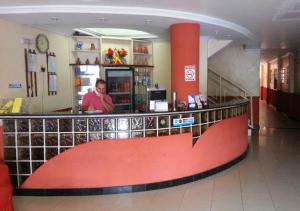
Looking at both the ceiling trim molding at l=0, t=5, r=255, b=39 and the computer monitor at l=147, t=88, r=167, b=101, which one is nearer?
the ceiling trim molding at l=0, t=5, r=255, b=39

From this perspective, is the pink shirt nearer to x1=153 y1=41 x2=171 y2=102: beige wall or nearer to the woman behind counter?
the woman behind counter

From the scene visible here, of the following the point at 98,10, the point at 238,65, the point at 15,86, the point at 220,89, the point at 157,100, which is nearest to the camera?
the point at 98,10

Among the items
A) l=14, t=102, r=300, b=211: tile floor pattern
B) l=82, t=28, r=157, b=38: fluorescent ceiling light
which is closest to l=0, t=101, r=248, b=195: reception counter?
l=14, t=102, r=300, b=211: tile floor pattern

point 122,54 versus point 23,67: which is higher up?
point 122,54

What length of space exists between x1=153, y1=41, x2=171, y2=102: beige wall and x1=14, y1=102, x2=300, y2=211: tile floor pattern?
3.27 m

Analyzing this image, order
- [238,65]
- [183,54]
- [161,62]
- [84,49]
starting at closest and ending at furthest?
[183,54] → [84,49] → [161,62] → [238,65]

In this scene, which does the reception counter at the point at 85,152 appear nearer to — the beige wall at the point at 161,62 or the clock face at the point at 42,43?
the clock face at the point at 42,43

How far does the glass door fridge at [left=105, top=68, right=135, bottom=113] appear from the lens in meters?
7.48

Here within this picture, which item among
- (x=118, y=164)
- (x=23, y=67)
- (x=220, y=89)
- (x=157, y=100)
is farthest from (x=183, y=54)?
(x=220, y=89)

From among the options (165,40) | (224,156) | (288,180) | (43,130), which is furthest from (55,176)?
(165,40)

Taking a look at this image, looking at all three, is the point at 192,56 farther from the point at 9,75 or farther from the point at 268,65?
the point at 268,65

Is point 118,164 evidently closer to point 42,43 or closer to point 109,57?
point 42,43

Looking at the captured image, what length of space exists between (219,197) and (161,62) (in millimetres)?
4636

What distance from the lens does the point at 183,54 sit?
5.66 metres
